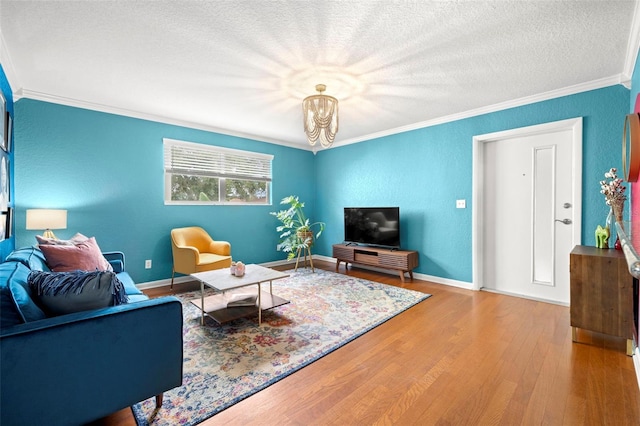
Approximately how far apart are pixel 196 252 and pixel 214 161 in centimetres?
165

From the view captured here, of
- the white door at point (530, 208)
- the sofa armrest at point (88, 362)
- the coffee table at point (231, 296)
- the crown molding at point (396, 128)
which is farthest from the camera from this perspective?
the white door at point (530, 208)

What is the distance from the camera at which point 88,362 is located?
1.32 metres

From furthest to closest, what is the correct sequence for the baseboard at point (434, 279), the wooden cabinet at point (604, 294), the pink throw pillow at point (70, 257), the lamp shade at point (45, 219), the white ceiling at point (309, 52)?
the baseboard at point (434, 279)
the lamp shade at point (45, 219)
the pink throw pillow at point (70, 257)
the wooden cabinet at point (604, 294)
the white ceiling at point (309, 52)

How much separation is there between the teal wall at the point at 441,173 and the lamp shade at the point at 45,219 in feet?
13.3

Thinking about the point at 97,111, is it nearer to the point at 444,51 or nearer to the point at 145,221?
the point at 145,221

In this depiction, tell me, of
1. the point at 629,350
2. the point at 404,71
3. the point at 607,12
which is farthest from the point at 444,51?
the point at 629,350

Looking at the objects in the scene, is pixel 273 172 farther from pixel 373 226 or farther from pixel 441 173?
pixel 441 173

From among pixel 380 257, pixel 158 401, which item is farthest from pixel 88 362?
pixel 380 257

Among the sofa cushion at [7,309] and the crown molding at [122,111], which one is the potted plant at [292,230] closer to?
the crown molding at [122,111]

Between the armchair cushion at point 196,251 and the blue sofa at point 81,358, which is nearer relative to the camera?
the blue sofa at point 81,358

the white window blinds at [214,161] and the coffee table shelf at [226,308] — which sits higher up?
the white window blinds at [214,161]

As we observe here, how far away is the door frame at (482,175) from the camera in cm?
305

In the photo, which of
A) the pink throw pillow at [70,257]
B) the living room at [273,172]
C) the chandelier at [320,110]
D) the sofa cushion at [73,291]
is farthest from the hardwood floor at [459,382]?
the chandelier at [320,110]

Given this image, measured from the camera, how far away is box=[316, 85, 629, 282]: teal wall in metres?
2.95
